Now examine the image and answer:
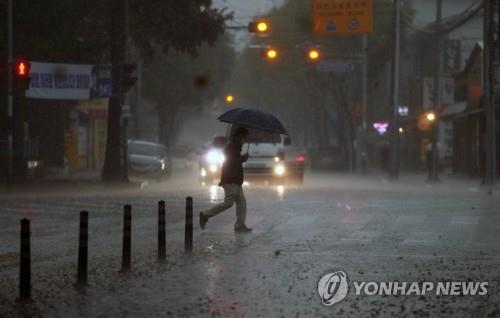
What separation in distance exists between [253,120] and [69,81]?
1835cm

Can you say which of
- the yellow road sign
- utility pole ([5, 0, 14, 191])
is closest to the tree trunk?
utility pole ([5, 0, 14, 191])

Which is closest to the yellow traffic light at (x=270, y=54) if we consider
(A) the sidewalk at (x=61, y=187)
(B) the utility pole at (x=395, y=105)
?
→ (A) the sidewalk at (x=61, y=187)

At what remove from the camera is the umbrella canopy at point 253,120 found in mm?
17281

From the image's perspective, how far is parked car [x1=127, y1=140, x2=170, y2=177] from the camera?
43.0 m

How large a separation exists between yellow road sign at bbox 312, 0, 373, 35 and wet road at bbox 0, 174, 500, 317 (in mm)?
13881

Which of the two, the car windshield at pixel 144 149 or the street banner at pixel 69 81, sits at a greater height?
the street banner at pixel 69 81

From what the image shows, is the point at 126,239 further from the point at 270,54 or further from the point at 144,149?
the point at 144,149

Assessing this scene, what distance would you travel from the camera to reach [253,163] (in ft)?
119

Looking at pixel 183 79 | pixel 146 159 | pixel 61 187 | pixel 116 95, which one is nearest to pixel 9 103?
pixel 61 187

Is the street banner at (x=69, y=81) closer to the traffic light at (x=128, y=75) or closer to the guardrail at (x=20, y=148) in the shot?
the guardrail at (x=20, y=148)

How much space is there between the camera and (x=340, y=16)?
37719mm

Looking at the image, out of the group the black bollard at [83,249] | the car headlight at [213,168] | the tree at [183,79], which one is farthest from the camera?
the tree at [183,79]

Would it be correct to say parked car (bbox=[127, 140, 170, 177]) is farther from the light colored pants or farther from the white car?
the light colored pants

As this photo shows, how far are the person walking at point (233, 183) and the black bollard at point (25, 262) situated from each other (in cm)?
700
